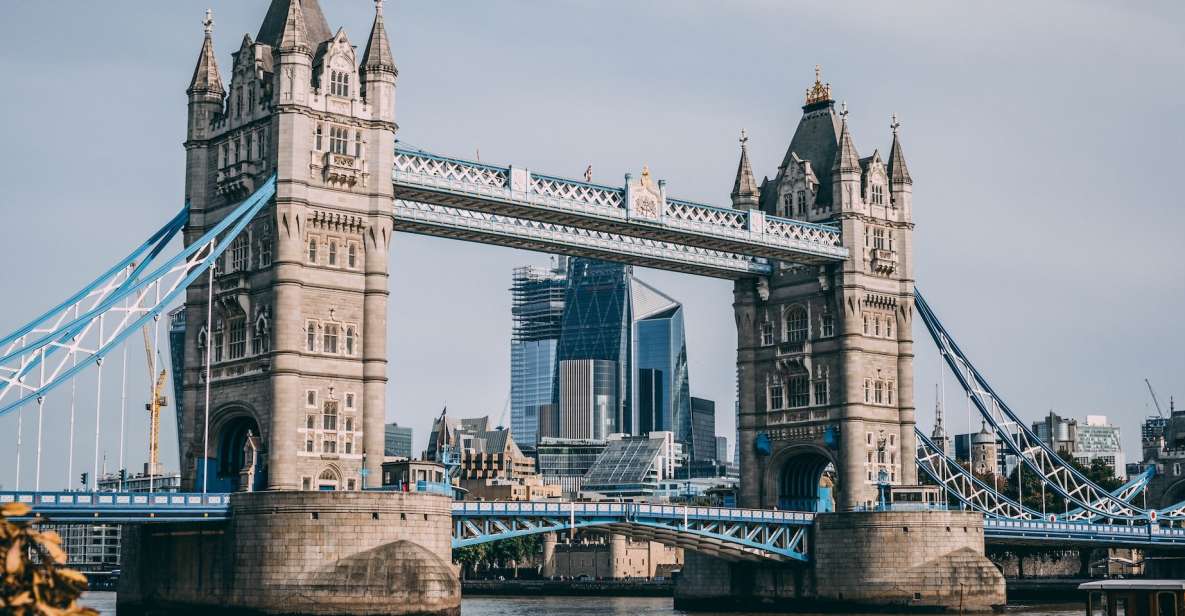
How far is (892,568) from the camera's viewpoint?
95.5 m

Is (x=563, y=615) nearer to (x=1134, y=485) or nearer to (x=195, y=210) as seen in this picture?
(x=195, y=210)

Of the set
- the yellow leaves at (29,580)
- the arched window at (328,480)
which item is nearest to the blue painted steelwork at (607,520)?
the arched window at (328,480)

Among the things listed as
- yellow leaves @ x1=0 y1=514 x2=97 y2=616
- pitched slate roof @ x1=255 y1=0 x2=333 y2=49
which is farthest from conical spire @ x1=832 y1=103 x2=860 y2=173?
yellow leaves @ x1=0 y1=514 x2=97 y2=616

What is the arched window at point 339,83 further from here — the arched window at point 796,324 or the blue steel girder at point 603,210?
the arched window at point 796,324

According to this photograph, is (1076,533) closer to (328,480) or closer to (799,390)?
(799,390)

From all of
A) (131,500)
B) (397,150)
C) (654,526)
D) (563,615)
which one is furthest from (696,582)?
(131,500)

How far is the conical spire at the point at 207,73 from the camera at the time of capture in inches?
A: 3314

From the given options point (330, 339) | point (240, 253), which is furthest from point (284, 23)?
point (330, 339)

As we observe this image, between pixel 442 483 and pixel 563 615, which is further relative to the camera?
pixel 563 615

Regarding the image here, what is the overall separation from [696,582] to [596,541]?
90674mm

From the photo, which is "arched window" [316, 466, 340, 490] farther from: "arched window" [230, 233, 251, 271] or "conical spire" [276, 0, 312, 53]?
"conical spire" [276, 0, 312, 53]

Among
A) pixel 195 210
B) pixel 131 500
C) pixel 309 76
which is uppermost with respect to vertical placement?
pixel 309 76

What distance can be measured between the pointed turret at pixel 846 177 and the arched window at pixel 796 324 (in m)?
7.33

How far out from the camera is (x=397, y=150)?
83125 millimetres
